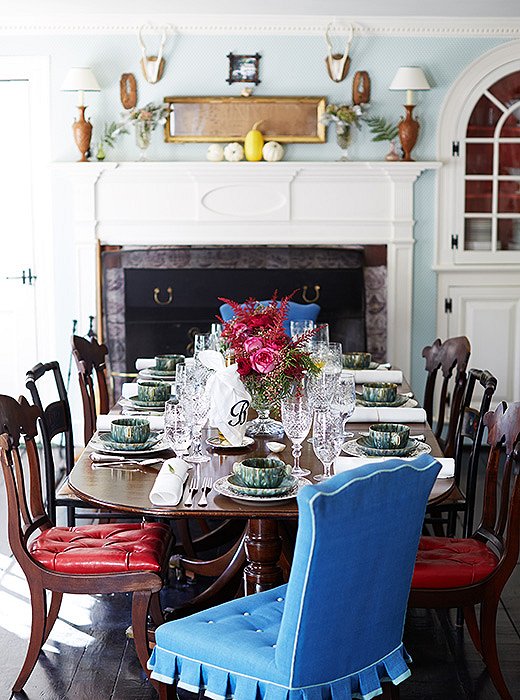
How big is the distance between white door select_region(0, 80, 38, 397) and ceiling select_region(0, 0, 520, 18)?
0.60 m

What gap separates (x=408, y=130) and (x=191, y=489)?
12.0ft

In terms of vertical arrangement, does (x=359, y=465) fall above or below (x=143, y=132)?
below

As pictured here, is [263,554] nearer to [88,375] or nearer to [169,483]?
[169,483]

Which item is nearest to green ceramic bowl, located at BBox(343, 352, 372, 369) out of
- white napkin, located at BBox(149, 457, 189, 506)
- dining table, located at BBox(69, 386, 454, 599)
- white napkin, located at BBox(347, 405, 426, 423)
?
white napkin, located at BBox(347, 405, 426, 423)

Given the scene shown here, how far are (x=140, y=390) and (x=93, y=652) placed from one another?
98 centimetres

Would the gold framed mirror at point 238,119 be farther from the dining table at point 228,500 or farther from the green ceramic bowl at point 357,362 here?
the dining table at point 228,500

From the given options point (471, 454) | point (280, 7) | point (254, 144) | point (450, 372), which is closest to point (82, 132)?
point (254, 144)

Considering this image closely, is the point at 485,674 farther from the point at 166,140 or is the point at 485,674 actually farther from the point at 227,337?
the point at 166,140

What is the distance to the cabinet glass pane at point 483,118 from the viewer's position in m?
6.00

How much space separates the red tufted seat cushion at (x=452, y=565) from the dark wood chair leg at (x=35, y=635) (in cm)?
Answer: 112

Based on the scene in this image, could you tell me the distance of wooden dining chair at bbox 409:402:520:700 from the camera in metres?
2.93

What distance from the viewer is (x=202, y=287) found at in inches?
233

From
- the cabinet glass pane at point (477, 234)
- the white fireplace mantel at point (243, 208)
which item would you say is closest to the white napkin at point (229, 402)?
the white fireplace mantel at point (243, 208)

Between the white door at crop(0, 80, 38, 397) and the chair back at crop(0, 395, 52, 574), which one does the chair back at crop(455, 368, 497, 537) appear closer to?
the chair back at crop(0, 395, 52, 574)
